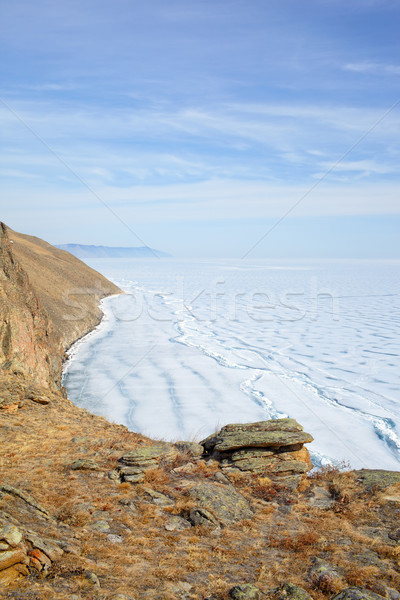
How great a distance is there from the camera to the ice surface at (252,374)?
22406 mm

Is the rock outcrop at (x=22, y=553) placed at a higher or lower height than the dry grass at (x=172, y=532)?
higher

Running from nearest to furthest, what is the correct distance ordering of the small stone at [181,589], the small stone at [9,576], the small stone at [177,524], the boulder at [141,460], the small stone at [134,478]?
1. the small stone at [9,576]
2. the small stone at [181,589]
3. the small stone at [177,524]
4. the small stone at [134,478]
5. the boulder at [141,460]

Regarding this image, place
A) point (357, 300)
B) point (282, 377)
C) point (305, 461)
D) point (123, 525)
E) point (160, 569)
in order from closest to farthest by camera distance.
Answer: point (160, 569) → point (123, 525) → point (305, 461) → point (282, 377) → point (357, 300)

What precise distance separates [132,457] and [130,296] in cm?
7321

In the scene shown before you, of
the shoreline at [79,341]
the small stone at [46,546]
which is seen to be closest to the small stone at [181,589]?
the small stone at [46,546]

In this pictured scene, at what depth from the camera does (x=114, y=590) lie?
20.9 feet

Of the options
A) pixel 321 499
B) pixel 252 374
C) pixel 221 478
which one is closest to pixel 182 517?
pixel 221 478

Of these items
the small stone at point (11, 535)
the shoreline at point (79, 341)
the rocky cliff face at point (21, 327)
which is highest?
the rocky cliff face at point (21, 327)

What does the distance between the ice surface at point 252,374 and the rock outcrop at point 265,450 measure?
5.43 meters

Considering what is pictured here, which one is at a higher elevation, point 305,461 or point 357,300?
point 357,300

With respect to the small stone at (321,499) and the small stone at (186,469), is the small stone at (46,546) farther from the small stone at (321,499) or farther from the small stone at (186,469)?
the small stone at (321,499)

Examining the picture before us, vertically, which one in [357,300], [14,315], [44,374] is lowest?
[44,374]

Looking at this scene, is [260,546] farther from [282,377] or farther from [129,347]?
[129,347]

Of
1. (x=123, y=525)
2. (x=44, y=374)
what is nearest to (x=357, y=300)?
(x=44, y=374)
